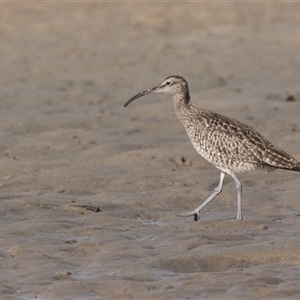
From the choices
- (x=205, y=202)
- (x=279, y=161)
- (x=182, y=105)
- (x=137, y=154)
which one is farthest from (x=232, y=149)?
(x=137, y=154)

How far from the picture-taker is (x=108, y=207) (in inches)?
388

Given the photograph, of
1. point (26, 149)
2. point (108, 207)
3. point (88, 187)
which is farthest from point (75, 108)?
point (108, 207)

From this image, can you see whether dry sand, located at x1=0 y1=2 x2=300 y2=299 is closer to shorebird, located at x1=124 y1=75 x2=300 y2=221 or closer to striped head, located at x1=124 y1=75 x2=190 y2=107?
shorebird, located at x1=124 y1=75 x2=300 y2=221

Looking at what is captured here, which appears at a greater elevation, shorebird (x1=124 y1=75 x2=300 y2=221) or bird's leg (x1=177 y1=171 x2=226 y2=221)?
shorebird (x1=124 y1=75 x2=300 y2=221)

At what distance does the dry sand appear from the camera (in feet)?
24.8

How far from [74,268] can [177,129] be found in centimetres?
690

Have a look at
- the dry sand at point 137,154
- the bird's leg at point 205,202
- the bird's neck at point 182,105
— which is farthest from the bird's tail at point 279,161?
the bird's neck at point 182,105

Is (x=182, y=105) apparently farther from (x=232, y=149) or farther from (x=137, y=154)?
(x=137, y=154)

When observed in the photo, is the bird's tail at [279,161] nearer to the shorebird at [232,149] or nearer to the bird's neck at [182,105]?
the shorebird at [232,149]

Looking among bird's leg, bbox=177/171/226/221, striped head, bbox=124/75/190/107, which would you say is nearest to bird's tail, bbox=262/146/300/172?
bird's leg, bbox=177/171/226/221

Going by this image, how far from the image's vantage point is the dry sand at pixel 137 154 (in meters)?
7.55

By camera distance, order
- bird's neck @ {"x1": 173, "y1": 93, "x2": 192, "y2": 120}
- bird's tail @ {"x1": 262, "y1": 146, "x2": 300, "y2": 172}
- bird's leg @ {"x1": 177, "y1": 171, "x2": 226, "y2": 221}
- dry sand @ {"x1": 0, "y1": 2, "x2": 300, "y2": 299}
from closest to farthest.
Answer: dry sand @ {"x1": 0, "y1": 2, "x2": 300, "y2": 299}
bird's leg @ {"x1": 177, "y1": 171, "x2": 226, "y2": 221}
bird's tail @ {"x1": 262, "y1": 146, "x2": 300, "y2": 172}
bird's neck @ {"x1": 173, "y1": 93, "x2": 192, "y2": 120}

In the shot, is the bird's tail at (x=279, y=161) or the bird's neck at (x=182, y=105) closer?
the bird's tail at (x=279, y=161)

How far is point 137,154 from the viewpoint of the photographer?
12.2 m
